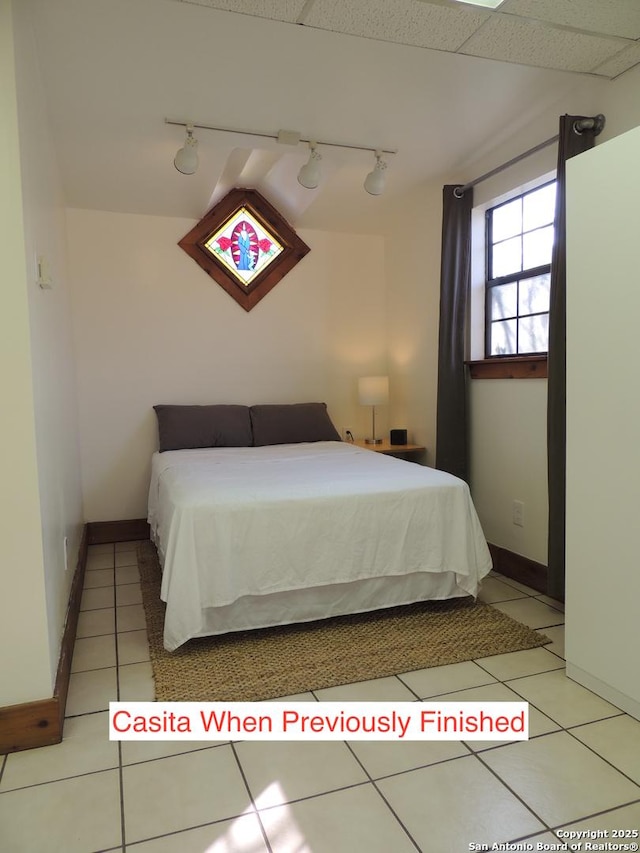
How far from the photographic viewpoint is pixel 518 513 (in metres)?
3.32

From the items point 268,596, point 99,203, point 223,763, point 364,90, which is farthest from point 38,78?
point 223,763

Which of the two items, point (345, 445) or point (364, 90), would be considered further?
point (345, 445)

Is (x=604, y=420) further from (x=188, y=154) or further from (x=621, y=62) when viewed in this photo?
(x=188, y=154)

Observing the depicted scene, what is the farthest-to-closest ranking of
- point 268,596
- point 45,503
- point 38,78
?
point 268,596
point 38,78
point 45,503

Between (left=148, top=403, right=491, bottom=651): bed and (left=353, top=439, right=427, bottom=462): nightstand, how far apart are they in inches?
42.7

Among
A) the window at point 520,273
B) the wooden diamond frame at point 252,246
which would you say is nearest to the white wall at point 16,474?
the window at point 520,273

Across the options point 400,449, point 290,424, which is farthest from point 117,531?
point 400,449

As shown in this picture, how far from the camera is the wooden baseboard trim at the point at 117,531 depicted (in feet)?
13.9

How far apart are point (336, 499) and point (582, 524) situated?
101cm

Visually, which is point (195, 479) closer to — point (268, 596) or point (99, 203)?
point (268, 596)

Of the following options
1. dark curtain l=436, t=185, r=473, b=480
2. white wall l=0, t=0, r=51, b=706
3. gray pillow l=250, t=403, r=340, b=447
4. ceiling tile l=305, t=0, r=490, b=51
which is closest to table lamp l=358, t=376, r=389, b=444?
gray pillow l=250, t=403, r=340, b=447

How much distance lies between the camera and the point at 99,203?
399 cm

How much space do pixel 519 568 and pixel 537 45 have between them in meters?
2.49

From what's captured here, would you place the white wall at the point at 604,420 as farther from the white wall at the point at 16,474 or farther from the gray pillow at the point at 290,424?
the gray pillow at the point at 290,424
